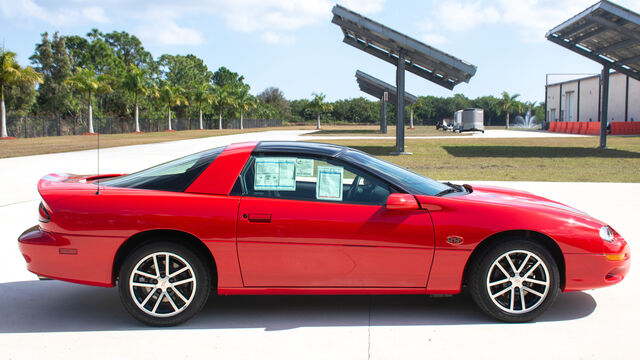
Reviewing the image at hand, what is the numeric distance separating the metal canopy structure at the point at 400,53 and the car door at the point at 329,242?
670 inches

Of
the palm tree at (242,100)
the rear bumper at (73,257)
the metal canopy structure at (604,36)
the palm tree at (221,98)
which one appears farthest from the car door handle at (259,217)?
the palm tree at (242,100)

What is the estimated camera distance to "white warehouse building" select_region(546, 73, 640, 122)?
176 feet

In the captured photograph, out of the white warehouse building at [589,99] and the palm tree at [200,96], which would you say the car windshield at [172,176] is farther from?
the palm tree at [200,96]

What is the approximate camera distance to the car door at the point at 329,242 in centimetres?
393

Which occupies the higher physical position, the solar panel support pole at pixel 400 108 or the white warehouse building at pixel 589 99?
the white warehouse building at pixel 589 99

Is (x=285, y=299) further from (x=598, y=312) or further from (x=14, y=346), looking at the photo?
(x=598, y=312)

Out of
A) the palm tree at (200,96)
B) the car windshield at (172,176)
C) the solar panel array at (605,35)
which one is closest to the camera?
the car windshield at (172,176)

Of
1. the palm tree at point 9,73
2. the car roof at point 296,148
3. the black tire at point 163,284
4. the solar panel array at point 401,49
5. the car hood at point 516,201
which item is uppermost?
the palm tree at point 9,73

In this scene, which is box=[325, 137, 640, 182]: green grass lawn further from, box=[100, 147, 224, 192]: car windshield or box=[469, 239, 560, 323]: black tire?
box=[100, 147, 224, 192]: car windshield

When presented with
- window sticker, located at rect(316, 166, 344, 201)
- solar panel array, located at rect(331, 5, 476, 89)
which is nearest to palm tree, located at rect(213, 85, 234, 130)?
solar panel array, located at rect(331, 5, 476, 89)

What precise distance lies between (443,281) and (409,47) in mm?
17652

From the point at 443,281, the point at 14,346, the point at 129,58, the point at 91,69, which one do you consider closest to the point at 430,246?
the point at 443,281

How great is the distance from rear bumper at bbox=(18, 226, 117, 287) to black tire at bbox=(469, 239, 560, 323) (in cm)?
265

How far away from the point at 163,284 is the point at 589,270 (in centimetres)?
310
